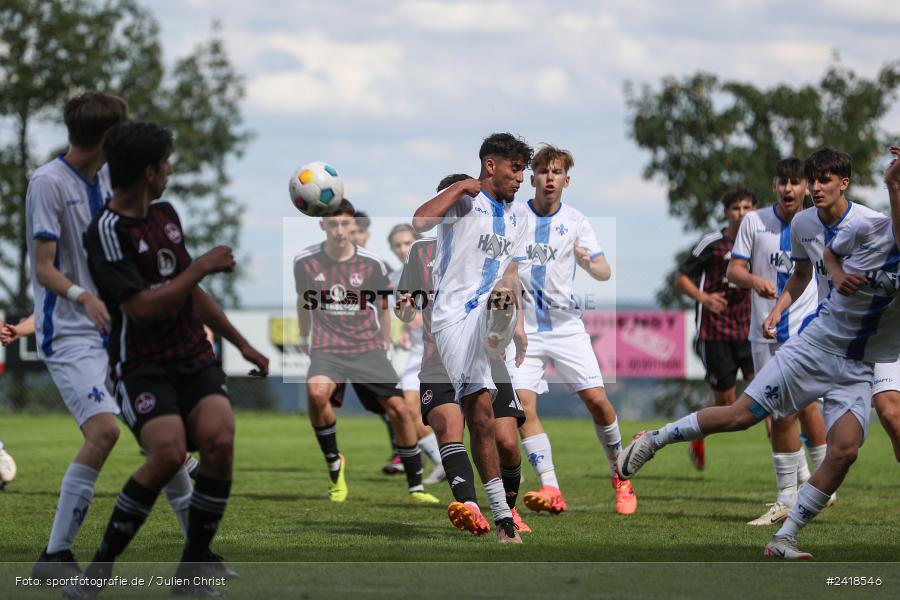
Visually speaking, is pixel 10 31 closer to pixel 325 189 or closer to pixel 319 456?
pixel 319 456

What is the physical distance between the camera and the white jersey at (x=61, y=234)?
598cm

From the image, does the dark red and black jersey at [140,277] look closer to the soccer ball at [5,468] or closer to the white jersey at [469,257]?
the white jersey at [469,257]

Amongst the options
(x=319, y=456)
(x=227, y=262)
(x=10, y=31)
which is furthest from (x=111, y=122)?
(x=10, y=31)

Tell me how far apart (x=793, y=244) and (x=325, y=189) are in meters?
3.53

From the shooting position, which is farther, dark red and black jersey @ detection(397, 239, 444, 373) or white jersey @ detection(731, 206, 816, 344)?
white jersey @ detection(731, 206, 816, 344)

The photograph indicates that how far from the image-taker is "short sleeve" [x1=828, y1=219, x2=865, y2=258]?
6660mm

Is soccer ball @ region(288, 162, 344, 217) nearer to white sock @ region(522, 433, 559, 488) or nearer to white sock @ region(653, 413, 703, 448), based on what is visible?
white sock @ region(522, 433, 559, 488)

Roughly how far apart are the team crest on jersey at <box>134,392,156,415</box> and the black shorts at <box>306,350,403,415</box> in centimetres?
526

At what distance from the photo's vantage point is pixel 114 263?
5293 mm

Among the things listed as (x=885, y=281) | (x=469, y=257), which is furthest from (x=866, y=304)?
(x=469, y=257)

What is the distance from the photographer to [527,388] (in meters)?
9.61

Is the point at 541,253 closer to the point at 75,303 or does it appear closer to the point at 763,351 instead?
the point at 763,351

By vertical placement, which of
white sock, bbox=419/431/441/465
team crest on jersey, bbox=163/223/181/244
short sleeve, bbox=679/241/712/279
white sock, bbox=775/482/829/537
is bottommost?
white sock, bbox=419/431/441/465

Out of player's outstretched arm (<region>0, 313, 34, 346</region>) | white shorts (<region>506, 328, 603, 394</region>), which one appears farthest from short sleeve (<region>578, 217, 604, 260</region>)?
player's outstretched arm (<region>0, 313, 34, 346</region>)
